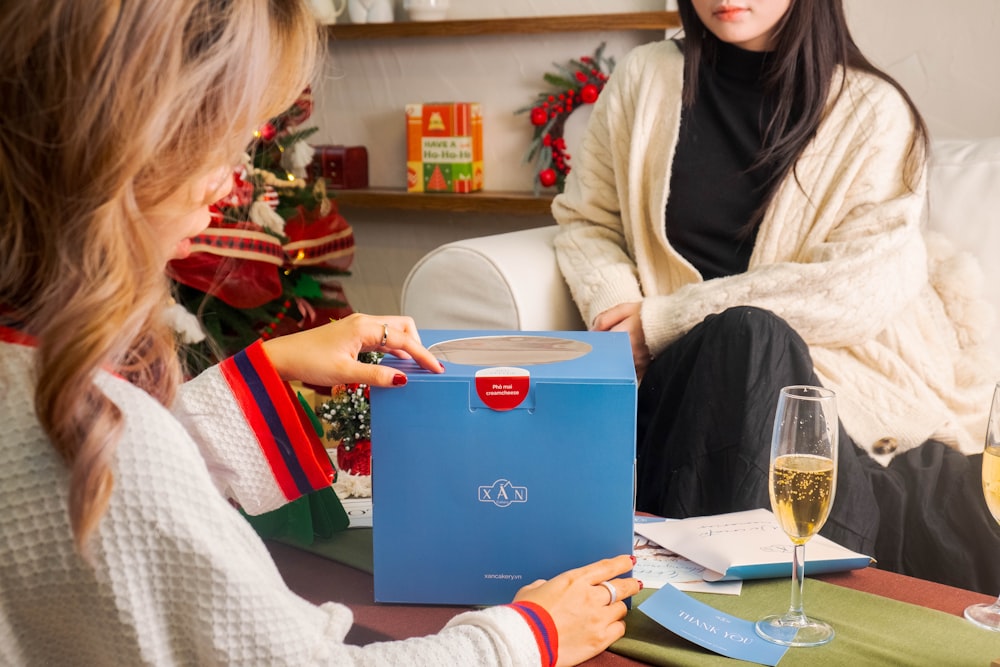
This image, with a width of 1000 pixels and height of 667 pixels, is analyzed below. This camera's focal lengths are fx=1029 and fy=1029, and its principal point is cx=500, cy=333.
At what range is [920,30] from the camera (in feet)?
7.84

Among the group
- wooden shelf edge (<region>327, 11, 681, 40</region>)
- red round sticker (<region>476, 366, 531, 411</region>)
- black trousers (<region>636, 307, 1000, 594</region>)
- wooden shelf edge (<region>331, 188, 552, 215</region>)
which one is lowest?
black trousers (<region>636, 307, 1000, 594</region>)

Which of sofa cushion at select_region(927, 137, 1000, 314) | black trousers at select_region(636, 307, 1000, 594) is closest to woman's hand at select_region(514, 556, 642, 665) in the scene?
black trousers at select_region(636, 307, 1000, 594)

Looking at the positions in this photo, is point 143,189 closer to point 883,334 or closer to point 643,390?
point 643,390

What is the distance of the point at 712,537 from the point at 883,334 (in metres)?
0.88

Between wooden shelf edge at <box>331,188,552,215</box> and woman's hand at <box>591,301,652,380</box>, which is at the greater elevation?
wooden shelf edge at <box>331,188,552,215</box>

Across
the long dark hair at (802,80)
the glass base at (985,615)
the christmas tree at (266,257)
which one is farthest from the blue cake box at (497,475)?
the christmas tree at (266,257)

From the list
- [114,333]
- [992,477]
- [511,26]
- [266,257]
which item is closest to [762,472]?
[992,477]

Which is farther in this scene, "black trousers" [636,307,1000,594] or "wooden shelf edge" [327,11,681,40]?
"wooden shelf edge" [327,11,681,40]

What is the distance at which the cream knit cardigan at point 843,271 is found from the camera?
1.65 meters

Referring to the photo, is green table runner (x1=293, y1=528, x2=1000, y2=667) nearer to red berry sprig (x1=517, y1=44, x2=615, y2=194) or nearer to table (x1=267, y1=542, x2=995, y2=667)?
table (x1=267, y1=542, x2=995, y2=667)

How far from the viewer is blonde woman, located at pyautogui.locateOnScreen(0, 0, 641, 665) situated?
60 centimetres

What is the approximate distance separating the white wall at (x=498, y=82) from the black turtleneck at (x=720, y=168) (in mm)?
748

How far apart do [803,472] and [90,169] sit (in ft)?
1.94

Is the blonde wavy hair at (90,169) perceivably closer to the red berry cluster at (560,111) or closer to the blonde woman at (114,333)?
the blonde woman at (114,333)
